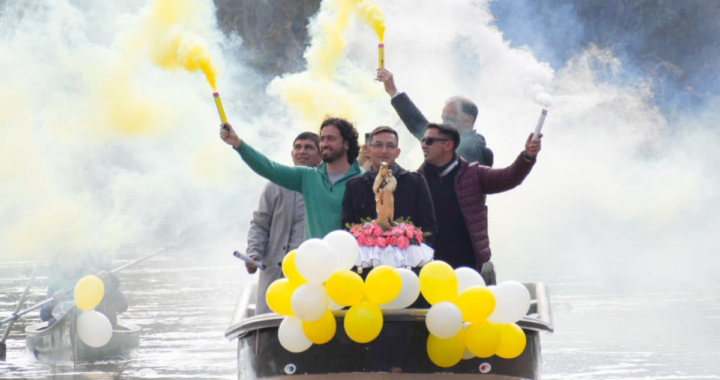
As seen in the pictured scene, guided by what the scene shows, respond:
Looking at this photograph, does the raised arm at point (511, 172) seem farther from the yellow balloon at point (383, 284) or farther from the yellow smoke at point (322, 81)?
the yellow smoke at point (322, 81)

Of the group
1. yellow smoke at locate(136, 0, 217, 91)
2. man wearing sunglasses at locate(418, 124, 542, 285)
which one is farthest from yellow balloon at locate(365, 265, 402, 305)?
yellow smoke at locate(136, 0, 217, 91)

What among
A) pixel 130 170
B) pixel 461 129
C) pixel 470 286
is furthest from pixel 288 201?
pixel 130 170

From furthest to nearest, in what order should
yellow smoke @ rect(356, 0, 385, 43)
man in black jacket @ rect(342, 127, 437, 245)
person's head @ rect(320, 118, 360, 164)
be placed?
yellow smoke @ rect(356, 0, 385, 43)
person's head @ rect(320, 118, 360, 164)
man in black jacket @ rect(342, 127, 437, 245)

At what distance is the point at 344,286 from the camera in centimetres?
686

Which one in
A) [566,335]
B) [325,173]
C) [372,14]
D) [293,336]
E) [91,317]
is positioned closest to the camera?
[293,336]

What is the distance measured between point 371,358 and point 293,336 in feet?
1.77

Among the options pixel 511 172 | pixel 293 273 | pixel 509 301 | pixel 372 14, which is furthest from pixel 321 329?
pixel 372 14

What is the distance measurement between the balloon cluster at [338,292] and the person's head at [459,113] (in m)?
1.92

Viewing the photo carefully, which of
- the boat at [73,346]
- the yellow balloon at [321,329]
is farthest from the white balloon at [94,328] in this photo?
the boat at [73,346]

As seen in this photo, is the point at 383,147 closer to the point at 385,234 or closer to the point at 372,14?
the point at 385,234

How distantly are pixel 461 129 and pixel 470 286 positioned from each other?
5.81 ft

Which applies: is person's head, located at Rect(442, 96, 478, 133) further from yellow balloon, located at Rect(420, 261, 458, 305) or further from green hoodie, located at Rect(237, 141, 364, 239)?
yellow balloon, located at Rect(420, 261, 458, 305)

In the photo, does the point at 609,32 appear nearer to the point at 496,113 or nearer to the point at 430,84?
the point at 496,113

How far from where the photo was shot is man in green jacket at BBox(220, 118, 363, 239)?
25.6ft
